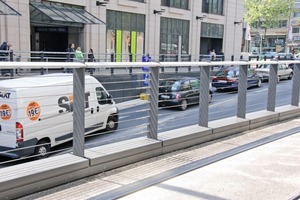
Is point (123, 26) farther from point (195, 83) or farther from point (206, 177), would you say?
point (206, 177)

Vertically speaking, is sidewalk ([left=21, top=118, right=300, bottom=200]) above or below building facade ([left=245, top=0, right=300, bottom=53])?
below

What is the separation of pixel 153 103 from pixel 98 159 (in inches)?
49.9

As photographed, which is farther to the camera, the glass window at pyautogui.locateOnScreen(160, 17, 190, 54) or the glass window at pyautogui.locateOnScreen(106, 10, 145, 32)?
the glass window at pyautogui.locateOnScreen(160, 17, 190, 54)

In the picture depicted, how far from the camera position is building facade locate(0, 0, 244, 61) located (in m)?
24.9

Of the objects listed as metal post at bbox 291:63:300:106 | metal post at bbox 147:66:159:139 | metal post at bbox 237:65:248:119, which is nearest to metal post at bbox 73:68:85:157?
metal post at bbox 147:66:159:139

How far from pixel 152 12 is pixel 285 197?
31580 millimetres

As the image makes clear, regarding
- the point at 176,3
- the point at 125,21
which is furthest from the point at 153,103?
the point at 176,3

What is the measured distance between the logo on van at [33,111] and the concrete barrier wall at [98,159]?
12.0 ft

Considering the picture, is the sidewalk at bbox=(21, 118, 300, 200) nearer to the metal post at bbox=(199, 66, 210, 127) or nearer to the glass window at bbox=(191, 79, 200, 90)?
the metal post at bbox=(199, 66, 210, 127)

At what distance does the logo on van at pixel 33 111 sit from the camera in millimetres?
8328

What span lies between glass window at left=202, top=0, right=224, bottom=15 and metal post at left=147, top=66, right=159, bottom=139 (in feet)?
125

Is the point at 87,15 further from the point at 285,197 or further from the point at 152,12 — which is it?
the point at 285,197

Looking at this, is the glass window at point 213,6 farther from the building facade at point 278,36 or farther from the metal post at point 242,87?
the building facade at point 278,36

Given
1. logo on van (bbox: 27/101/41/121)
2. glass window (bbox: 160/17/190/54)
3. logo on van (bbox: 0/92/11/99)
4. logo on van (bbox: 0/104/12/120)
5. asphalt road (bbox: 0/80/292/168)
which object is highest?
glass window (bbox: 160/17/190/54)
